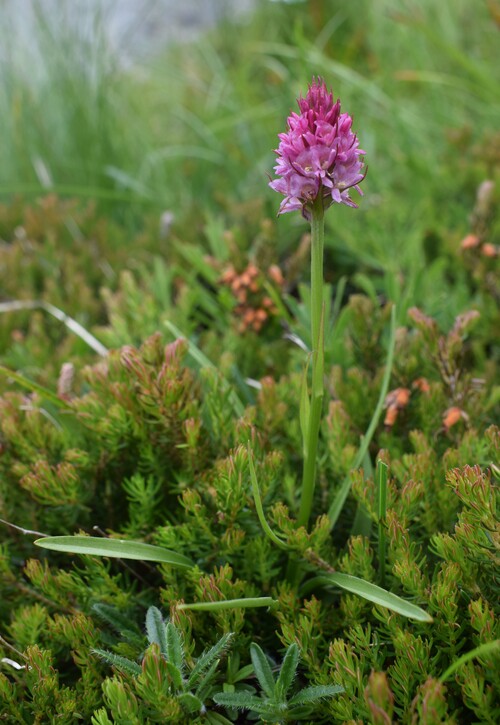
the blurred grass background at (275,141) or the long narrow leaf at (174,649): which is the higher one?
the blurred grass background at (275,141)

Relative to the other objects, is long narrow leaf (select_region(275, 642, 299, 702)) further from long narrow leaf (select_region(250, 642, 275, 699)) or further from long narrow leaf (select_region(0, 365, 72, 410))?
long narrow leaf (select_region(0, 365, 72, 410))

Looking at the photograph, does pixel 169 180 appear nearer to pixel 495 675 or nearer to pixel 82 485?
pixel 82 485

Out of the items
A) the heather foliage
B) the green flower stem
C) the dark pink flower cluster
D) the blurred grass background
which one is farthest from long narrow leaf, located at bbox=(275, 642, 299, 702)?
the blurred grass background

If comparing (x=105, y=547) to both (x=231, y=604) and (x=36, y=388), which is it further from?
(x=36, y=388)

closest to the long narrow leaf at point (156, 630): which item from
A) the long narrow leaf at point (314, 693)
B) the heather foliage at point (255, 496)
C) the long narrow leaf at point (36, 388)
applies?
the heather foliage at point (255, 496)

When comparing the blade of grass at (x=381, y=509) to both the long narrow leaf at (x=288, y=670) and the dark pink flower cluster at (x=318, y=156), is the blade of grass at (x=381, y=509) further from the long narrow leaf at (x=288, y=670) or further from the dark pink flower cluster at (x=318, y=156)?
the dark pink flower cluster at (x=318, y=156)

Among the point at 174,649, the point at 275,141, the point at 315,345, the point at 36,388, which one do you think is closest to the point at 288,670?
the point at 174,649
